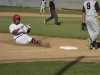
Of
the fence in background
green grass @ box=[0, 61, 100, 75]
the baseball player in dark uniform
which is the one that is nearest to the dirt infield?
the baseball player in dark uniform

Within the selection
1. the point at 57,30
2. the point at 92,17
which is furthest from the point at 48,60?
the point at 57,30

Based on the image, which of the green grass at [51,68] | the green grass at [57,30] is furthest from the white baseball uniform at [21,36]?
the green grass at [51,68]

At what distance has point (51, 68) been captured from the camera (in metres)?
6.86

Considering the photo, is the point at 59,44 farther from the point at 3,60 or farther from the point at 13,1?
the point at 13,1

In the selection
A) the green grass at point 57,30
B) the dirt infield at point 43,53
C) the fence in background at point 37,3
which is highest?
the dirt infield at point 43,53

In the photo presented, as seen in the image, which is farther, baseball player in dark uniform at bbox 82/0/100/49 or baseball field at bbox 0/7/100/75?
baseball player in dark uniform at bbox 82/0/100/49

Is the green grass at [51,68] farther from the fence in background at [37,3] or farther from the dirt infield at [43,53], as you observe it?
the fence in background at [37,3]

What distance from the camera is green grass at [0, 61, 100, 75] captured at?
6.43 metres

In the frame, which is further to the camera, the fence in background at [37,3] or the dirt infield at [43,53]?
the fence in background at [37,3]

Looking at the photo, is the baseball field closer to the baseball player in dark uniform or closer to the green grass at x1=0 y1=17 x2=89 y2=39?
the baseball player in dark uniform

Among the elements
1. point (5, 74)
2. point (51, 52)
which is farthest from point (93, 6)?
point (5, 74)

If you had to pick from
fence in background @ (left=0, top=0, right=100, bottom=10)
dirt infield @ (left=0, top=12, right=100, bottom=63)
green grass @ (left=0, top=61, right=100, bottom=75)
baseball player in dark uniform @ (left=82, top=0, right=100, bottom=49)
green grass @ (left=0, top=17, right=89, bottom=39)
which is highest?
baseball player in dark uniform @ (left=82, top=0, right=100, bottom=49)

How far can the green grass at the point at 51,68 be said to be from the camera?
21.1 feet

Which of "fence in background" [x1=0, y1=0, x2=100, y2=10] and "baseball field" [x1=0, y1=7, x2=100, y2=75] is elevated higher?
"baseball field" [x1=0, y1=7, x2=100, y2=75]
